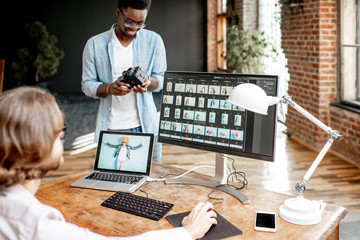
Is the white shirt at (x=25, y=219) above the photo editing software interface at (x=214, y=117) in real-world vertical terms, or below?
below

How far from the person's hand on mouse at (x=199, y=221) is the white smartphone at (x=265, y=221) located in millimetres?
157

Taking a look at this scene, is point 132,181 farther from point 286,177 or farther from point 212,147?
point 286,177

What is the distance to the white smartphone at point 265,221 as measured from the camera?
4.59ft

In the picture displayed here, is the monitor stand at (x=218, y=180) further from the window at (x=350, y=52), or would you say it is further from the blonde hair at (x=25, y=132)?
the window at (x=350, y=52)

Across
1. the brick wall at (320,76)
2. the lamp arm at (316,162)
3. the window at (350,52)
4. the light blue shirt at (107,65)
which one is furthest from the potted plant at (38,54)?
the lamp arm at (316,162)

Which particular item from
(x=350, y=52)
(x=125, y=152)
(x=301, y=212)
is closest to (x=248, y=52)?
(x=350, y=52)

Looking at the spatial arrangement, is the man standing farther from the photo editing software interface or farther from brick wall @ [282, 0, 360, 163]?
brick wall @ [282, 0, 360, 163]

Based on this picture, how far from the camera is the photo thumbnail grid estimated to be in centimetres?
175

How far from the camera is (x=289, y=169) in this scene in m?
4.18

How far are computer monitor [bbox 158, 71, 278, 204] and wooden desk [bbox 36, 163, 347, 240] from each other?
0.24 feet

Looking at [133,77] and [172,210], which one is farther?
[133,77]

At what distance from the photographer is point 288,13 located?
17.9 feet

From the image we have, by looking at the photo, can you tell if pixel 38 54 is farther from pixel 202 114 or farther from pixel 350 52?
pixel 202 114

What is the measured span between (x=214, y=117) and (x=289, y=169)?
2638 millimetres
